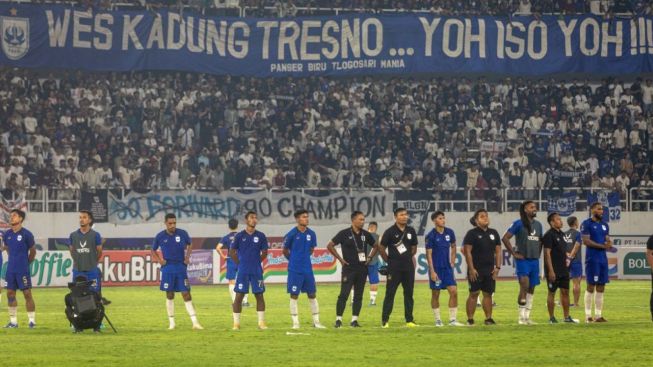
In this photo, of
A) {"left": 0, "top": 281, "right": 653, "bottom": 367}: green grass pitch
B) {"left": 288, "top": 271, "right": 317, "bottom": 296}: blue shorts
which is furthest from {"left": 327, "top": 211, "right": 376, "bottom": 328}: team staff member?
{"left": 288, "top": 271, "right": 317, "bottom": 296}: blue shorts

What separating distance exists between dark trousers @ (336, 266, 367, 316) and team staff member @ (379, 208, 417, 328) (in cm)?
50

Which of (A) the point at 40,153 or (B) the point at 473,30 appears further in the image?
(B) the point at 473,30

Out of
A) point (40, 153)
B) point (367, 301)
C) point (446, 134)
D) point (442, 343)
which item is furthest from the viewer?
point (446, 134)

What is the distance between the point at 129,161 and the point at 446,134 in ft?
41.2

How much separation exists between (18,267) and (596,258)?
37.8 ft

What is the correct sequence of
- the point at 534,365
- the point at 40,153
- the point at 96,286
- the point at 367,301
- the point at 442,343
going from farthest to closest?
the point at 40,153, the point at 367,301, the point at 96,286, the point at 442,343, the point at 534,365

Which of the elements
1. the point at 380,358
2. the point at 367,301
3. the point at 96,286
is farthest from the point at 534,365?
the point at 367,301

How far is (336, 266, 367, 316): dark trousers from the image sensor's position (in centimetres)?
2359

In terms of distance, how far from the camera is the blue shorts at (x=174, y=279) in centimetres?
2309

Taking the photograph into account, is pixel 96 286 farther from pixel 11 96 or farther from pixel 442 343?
pixel 11 96

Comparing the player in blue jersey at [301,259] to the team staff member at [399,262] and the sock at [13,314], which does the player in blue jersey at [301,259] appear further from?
the sock at [13,314]

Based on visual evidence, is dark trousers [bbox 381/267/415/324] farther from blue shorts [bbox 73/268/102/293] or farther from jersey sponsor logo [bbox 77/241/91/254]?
jersey sponsor logo [bbox 77/241/91/254]

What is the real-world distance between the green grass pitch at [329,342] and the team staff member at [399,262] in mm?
478

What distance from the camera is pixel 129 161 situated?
4428 centimetres
